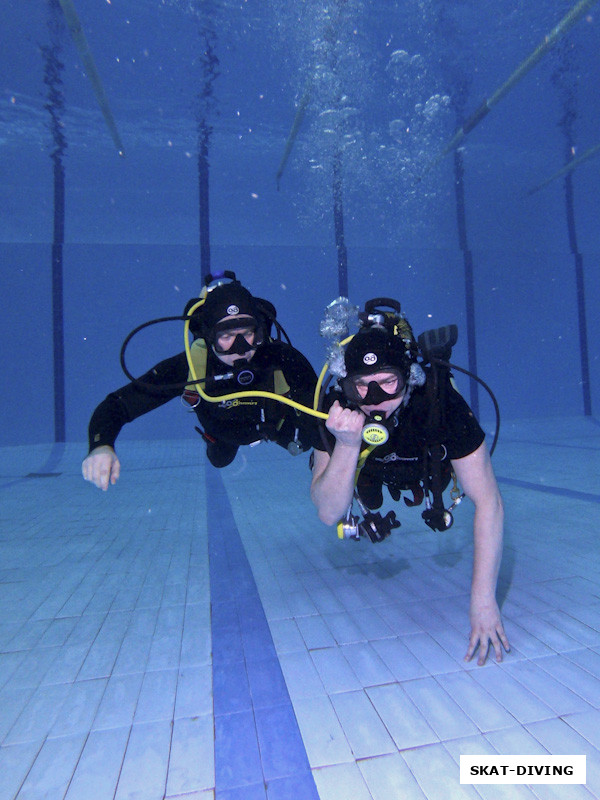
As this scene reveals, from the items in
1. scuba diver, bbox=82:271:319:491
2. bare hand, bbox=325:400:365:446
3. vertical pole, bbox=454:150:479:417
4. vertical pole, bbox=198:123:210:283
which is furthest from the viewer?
vertical pole, bbox=454:150:479:417

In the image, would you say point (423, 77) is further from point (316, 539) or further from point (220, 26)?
point (316, 539)

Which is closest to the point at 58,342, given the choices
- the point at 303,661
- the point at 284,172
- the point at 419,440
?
the point at 284,172

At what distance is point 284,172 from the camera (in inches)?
497

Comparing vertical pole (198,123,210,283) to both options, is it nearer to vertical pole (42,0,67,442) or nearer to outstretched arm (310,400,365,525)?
vertical pole (42,0,67,442)

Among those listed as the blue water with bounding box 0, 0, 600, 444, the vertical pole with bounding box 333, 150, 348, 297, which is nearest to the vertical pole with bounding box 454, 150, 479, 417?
the blue water with bounding box 0, 0, 600, 444

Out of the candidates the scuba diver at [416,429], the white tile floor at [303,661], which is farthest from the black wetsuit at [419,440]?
the white tile floor at [303,661]

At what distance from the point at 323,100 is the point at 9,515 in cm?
1030

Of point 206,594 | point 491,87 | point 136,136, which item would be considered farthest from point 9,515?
point 491,87

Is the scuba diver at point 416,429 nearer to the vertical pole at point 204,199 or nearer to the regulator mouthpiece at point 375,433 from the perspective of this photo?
the regulator mouthpiece at point 375,433

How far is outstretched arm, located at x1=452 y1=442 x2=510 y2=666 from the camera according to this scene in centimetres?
187

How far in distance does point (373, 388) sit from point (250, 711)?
1320 millimetres

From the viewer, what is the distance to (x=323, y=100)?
10.4 m

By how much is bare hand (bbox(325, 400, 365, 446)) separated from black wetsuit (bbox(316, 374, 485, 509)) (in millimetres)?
154

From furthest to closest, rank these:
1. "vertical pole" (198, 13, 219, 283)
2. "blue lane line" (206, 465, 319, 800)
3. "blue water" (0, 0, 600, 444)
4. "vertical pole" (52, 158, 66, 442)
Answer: "vertical pole" (52, 158, 66, 442) < "blue water" (0, 0, 600, 444) < "vertical pole" (198, 13, 219, 283) < "blue lane line" (206, 465, 319, 800)
